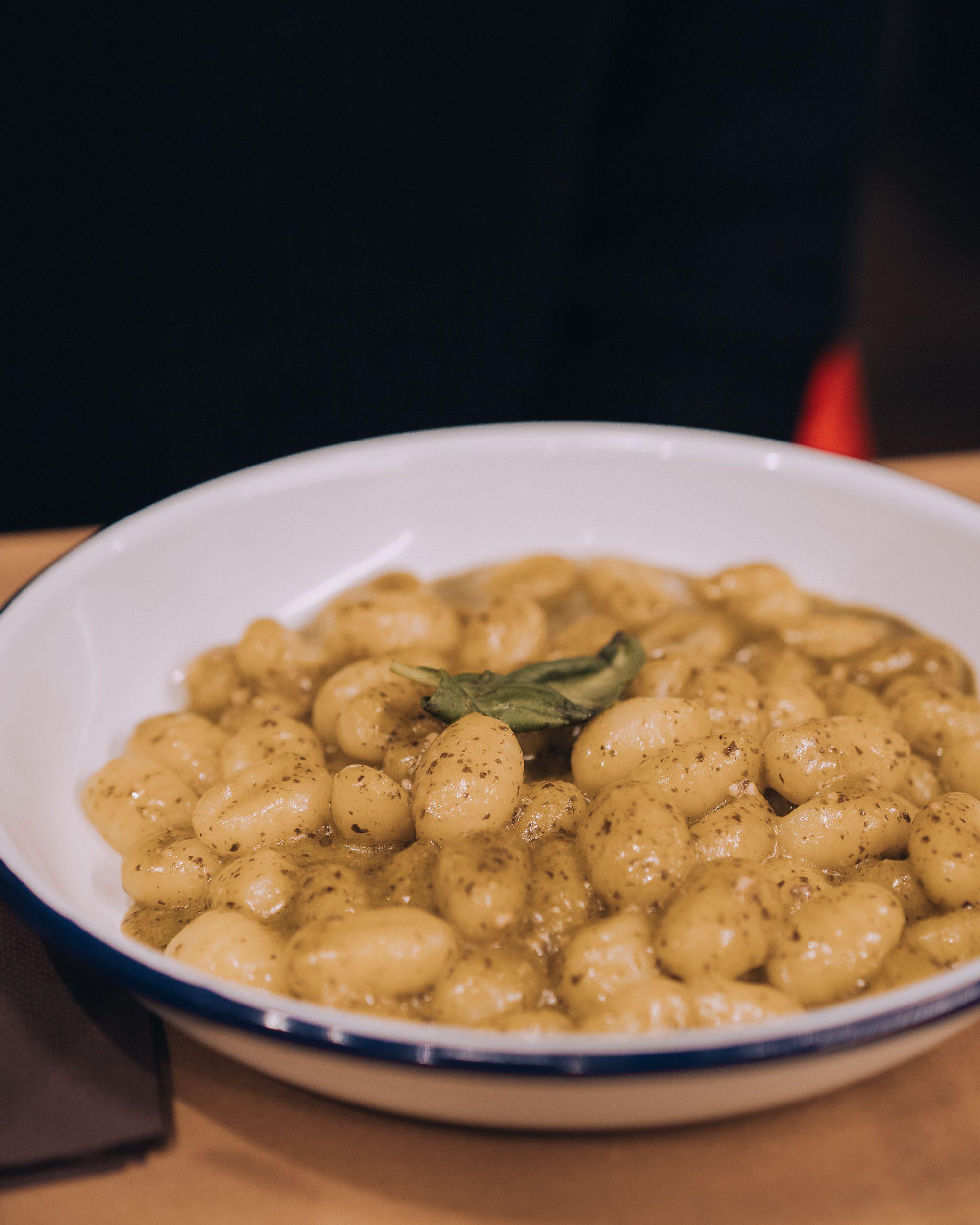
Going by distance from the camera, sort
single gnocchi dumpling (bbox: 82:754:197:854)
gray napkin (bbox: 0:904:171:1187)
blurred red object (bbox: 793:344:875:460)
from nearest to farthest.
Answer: gray napkin (bbox: 0:904:171:1187), single gnocchi dumpling (bbox: 82:754:197:854), blurred red object (bbox: 793:344:875:460)

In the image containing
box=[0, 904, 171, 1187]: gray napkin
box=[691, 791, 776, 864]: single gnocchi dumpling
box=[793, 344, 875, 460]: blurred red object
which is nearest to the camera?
box=[0, 904, 171, 1187]: gray napkin

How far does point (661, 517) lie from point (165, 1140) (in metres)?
0.83

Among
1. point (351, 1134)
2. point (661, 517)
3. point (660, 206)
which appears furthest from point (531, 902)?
point (660, 206)

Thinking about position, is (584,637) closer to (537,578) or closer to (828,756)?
(537,578)

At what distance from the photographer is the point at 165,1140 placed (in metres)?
0.60

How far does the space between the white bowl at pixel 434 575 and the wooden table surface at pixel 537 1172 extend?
0.05 m

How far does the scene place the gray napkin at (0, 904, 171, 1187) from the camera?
22.8 inches

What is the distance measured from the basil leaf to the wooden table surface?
0.97 feet

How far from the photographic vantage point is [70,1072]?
24.5 inches

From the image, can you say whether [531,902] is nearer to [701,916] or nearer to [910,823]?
[701,916]

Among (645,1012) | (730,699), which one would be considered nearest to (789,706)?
(730,699)

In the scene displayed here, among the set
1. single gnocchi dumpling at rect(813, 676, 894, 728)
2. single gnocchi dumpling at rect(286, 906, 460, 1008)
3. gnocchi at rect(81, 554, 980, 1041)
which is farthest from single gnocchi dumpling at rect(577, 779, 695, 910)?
single gnocchi dumpling at rect(813, 676, 894, 728)

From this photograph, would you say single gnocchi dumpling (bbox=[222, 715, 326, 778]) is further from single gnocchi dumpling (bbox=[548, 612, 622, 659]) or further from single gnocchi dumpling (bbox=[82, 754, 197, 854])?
single gnocchi dumpling (bbox=[548, 612, 622, 659])

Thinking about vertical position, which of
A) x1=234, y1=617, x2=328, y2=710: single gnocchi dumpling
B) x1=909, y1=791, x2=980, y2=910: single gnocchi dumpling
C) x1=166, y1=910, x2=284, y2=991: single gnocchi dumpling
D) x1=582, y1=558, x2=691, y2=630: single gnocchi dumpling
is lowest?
x1=234, y1=617, x2=328, y2=710: single gnocchi dumpling
